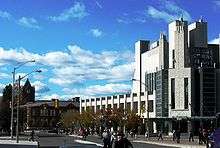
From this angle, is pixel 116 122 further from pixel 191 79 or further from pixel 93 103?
pixel 93 103

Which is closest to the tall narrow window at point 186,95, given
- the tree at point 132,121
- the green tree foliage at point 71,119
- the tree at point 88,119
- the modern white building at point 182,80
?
the modern white building at point 182,80

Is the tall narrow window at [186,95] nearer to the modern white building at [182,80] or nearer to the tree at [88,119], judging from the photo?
the modern white building at [182,80]

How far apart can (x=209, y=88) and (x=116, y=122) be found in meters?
23.4

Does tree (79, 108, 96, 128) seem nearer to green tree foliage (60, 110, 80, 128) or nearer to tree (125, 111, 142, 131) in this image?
green tree foliage (60, 110, 80, 128)

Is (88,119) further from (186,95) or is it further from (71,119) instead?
(186,95)

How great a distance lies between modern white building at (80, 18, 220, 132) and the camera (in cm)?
12244

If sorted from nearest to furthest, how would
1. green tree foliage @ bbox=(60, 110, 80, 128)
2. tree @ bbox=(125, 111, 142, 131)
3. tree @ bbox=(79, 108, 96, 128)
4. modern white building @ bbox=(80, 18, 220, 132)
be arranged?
tree @ bbox=(125, 111, 142, 131) < modern white building @ bbox=(80, 18, 220, 132) < tree @ bbox=(79, 108, 96, 128) < green tree foliage @ bbox=(60, 110, 80, 128)

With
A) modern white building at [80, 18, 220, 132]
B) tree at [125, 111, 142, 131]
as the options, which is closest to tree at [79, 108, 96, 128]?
modern white building at [80, 18, 220, 132]

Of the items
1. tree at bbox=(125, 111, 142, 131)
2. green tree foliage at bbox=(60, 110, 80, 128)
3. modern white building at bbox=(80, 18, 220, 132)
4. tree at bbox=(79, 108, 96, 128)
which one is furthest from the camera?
green tree foliage at bbox=(60, 110, 80, 128)

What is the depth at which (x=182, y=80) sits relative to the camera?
124 m

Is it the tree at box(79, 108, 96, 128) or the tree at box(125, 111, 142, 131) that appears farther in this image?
the tree at box(79, 108, 96, 128)

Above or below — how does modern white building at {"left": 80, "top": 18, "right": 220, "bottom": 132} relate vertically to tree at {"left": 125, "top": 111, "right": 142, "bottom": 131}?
above

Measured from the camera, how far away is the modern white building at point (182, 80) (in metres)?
122

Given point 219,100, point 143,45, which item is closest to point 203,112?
point 219,100
